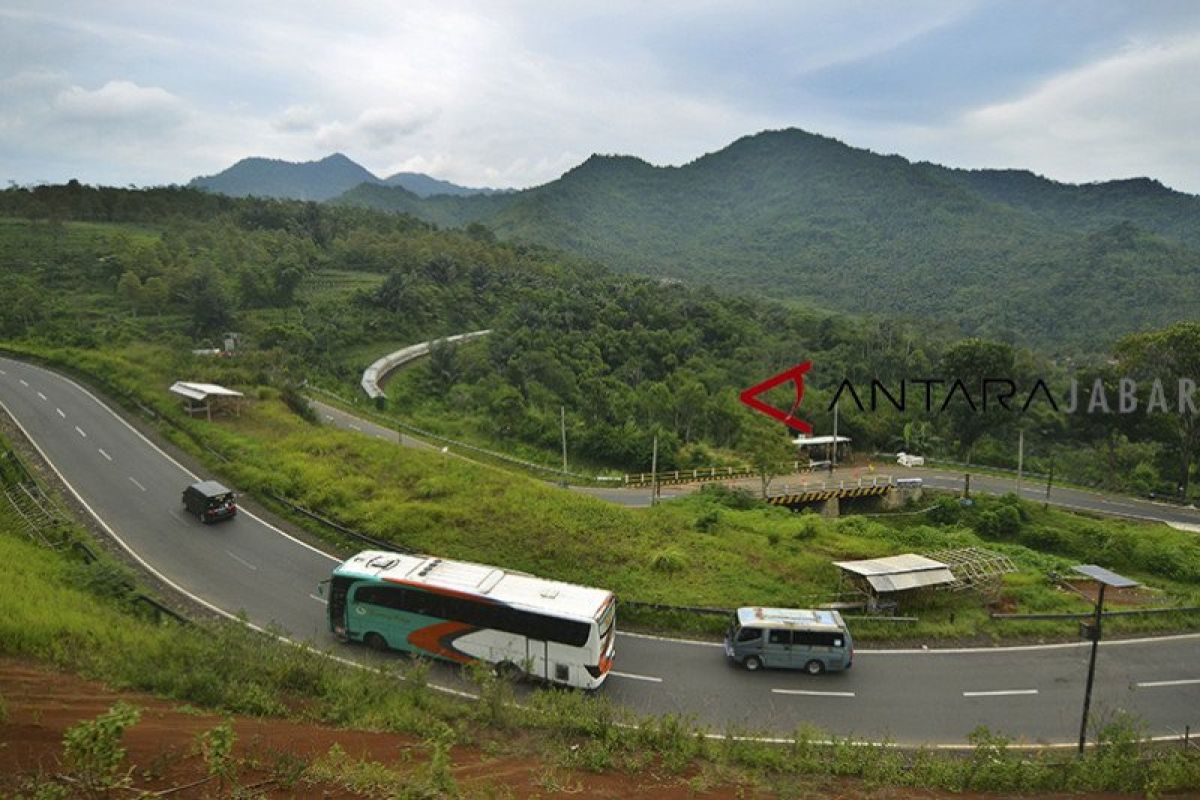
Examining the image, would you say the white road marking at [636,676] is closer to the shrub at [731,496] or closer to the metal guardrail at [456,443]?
the shrub at [731,496]

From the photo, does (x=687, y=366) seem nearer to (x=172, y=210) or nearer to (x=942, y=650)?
(x=942, y=650)

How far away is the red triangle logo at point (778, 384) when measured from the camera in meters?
61.4

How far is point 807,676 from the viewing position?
19062 millimetres

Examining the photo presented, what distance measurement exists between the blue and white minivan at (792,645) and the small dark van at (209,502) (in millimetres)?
20341

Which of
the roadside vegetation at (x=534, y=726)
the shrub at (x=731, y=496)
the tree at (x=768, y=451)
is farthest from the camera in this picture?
the tree at (x=768, y=451)

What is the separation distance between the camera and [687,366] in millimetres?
71750

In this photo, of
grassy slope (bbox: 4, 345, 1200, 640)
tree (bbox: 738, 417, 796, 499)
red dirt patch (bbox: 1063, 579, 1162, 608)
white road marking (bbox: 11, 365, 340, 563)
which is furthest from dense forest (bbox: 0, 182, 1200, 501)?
red dirt patch (bbox: 1063, 579, 1162, 608)

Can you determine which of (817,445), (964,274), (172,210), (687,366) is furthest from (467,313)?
(964,274)

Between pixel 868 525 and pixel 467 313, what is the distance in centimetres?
6638

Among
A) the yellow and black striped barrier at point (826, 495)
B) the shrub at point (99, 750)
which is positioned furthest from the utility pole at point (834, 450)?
the shrub at point (99, 750)

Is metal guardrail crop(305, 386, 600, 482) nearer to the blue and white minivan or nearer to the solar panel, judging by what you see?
the blue and white minivan

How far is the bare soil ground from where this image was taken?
9453mm

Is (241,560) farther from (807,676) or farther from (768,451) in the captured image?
(768,451)

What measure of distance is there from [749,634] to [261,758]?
12704 mm
